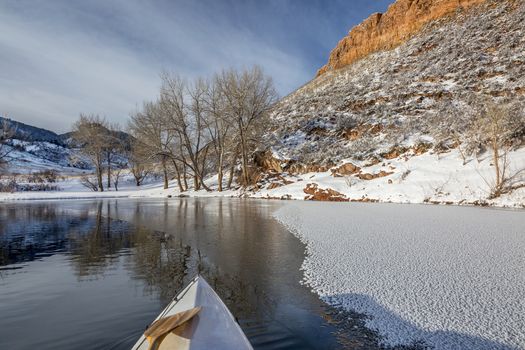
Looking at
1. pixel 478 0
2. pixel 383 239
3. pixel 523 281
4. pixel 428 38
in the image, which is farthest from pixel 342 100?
pixel 523 281

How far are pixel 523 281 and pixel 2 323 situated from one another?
875cm

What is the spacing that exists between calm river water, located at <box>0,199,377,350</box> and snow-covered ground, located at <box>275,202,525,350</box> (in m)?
0.53

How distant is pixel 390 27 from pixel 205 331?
245ft

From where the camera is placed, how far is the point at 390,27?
211ft

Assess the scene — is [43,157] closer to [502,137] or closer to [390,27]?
[390,27]

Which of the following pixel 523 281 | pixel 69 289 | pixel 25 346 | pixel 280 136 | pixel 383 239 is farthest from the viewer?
pixel 280 136

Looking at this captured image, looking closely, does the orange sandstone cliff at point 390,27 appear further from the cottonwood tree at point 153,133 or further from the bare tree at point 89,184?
the bare tree at point 89,184

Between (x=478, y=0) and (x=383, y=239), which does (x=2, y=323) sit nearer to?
(x=383, y=239)

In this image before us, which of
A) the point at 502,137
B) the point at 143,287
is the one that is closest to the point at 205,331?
the point at 143,287

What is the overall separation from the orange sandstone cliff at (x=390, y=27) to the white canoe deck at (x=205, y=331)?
6769 cm

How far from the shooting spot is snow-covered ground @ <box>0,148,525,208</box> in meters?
18.1

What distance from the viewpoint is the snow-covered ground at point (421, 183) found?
18078 mm

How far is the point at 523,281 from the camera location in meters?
5.49

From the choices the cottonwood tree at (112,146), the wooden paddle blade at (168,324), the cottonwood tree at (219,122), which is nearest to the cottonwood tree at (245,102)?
the cottonwood tree at (219,122)
